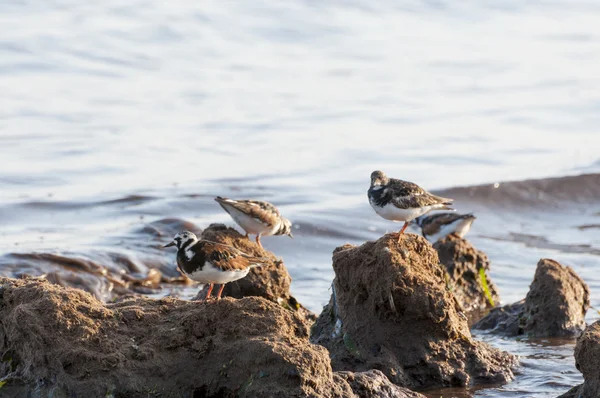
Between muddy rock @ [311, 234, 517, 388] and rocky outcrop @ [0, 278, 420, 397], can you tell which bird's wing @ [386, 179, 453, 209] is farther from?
rocky outcrop @ [0, 278, 420, 397]

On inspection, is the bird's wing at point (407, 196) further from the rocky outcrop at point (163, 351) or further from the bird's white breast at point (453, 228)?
the bird's white breast at point (453, 228)

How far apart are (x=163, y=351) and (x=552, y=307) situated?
4.32 metres

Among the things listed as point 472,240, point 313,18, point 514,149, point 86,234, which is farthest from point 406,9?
point 86,234

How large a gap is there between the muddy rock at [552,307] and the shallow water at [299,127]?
259 mm

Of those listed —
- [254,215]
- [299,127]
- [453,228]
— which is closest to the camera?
[254,215]

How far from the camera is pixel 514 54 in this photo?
29625mm

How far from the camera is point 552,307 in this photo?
855cm

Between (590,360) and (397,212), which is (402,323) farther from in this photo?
(590,360)

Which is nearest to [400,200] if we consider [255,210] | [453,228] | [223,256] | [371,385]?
[255,210]

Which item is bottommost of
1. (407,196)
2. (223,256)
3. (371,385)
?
(371,385)

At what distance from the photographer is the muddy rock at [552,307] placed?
8.52 meters

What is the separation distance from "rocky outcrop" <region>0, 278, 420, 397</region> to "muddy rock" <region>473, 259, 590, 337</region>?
10.1 feet

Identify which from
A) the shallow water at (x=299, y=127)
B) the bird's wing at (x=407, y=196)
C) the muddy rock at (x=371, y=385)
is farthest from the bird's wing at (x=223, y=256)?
the shallow water at (x=299, y=127)

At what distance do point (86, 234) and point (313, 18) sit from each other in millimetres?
18003
